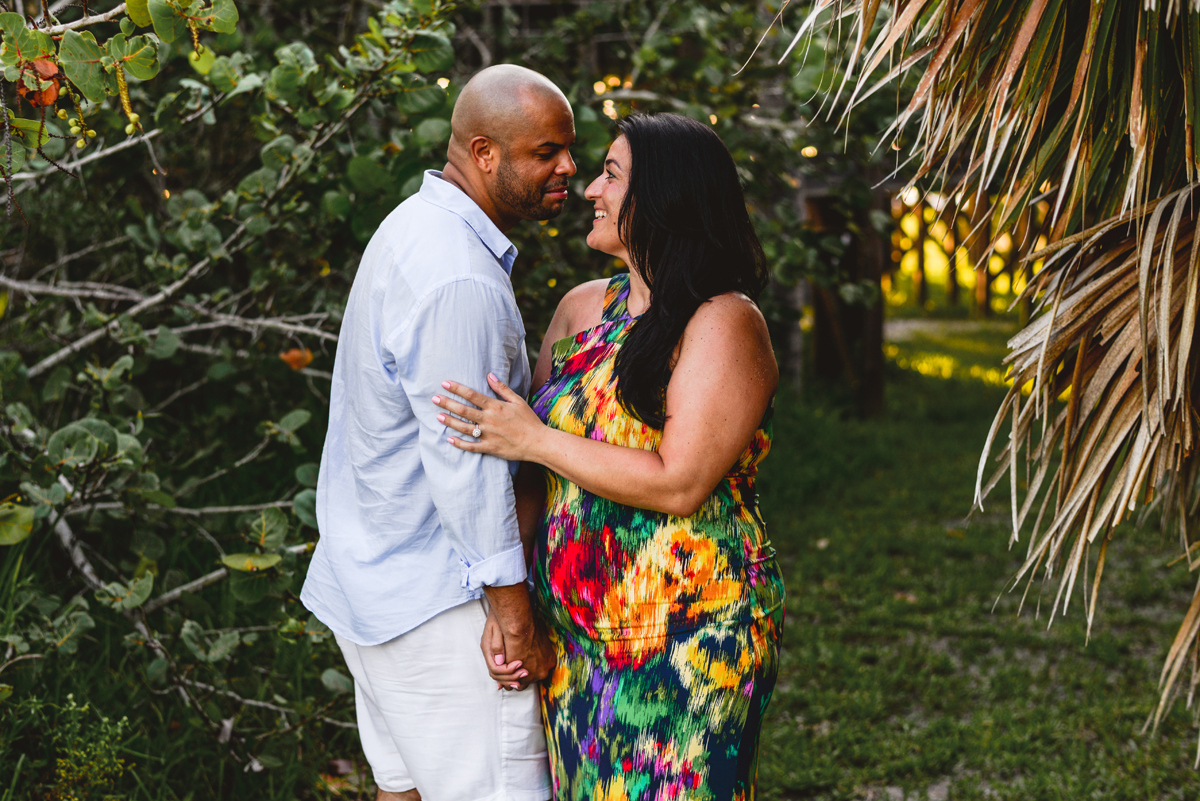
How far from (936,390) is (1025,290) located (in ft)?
27.6

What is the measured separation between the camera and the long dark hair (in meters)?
2.01

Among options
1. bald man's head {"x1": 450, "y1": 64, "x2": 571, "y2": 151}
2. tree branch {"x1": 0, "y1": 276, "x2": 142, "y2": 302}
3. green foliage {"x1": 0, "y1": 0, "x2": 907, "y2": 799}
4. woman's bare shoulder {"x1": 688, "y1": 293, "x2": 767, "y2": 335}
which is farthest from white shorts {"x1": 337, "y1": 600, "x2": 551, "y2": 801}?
tree branch {"x1": 0, "y1": 276, "x2": 142, "y2": 302}

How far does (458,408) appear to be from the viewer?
6.33ft

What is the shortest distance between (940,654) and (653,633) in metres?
3.05

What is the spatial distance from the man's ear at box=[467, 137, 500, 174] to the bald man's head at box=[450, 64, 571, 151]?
1cm

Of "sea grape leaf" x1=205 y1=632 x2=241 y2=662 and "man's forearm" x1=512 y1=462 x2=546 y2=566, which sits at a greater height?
"man's forearm" x1=512 y1=462 x2=546 y2=566

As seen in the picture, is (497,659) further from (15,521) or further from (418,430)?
(15,521)

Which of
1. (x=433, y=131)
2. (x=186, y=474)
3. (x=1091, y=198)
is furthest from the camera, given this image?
(x=186, y=474)

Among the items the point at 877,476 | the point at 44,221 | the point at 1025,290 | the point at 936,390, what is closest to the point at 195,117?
the point at 44,221

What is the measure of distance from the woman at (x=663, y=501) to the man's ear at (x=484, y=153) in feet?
0.83

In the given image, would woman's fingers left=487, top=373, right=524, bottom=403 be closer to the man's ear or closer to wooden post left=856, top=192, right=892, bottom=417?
the man's ear

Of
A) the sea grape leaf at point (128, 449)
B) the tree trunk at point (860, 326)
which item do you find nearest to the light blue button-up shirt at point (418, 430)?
the sea grape leaf at point (128, 449)

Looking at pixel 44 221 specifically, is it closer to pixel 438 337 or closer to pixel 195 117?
pixel 195 117

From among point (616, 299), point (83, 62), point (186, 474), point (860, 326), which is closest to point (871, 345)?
point (860, 326)
